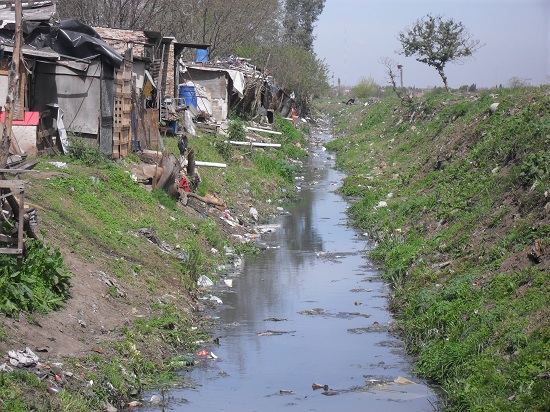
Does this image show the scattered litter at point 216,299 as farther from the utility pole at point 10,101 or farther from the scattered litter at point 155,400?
the scattered litter at point 155,400

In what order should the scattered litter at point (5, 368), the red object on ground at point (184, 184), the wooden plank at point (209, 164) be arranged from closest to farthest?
the scattered litter at point (5, 368) < the red object on ground at point (184, 184) < the wooden plank at point (209, 164)

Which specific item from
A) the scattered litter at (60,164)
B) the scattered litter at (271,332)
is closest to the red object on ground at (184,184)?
the scattered litter at (60,164)

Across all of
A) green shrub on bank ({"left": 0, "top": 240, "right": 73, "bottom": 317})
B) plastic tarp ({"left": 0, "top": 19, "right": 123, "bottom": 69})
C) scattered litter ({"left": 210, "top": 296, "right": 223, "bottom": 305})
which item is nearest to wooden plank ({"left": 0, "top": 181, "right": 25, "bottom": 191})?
green shrub on bank ({"left": 0, "top": 240, "right": 73, "bottom": 317})

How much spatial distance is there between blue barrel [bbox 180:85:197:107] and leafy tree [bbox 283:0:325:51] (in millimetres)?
39249

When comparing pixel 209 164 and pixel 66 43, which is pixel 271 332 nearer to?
pixel 66 43

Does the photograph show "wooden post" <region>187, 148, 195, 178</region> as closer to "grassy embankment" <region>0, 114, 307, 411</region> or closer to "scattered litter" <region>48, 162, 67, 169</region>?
"grassy embankment" <region>0, 114, 307, 411</region>

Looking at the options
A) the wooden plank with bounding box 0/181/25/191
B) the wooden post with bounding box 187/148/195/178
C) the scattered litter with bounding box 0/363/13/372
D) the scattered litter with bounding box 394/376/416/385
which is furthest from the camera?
the wooden post with bounding box 187/148/195/178

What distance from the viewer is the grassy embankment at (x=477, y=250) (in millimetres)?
7836

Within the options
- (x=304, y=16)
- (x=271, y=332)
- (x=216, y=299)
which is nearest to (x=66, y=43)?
(x=216, y=299)

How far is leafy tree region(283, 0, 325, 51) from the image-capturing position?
64250 mm

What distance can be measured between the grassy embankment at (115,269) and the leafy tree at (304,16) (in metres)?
46.6

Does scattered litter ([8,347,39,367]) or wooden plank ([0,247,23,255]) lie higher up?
wooden plank ([0,247,23,255])

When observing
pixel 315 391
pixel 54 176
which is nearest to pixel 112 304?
pixel 315 391

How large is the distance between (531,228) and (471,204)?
333 cm
